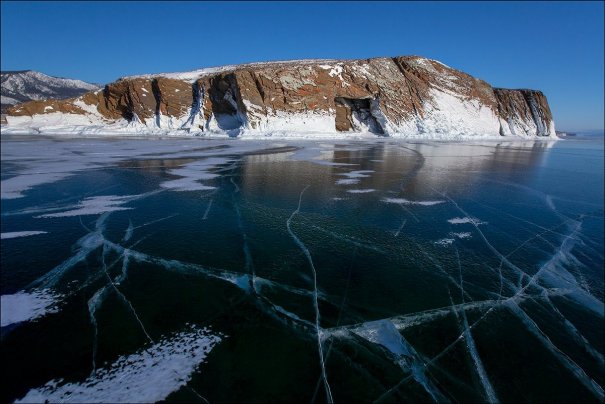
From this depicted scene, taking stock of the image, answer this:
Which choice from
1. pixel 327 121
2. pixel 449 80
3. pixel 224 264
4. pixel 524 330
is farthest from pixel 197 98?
pixel 524 330

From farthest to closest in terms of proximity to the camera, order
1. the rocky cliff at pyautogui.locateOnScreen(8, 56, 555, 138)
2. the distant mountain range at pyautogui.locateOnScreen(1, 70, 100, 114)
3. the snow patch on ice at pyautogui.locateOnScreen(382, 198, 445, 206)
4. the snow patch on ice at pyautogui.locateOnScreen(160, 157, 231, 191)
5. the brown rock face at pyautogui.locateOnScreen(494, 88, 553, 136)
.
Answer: the distant mountain range at pyautogui.locateOnScreen(1, 70, 100, 114), the brown rock face at pyautogui.locateOnScreen(494, 88, 553, 136), the rocky cliff at pyautogui.locateOnScreen(8, 56, 555, 138), the snow patch on ice at pyautogui.locateOnScreen(160, 157, 231, 191), the snow patch on ice at pyautogui.locateOnScreen(382, 198, 445, 206)

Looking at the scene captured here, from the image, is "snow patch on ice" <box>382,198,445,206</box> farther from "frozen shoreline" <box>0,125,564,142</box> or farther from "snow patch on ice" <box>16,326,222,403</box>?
"frozen shoreline" <box>0,125,564,142</box>

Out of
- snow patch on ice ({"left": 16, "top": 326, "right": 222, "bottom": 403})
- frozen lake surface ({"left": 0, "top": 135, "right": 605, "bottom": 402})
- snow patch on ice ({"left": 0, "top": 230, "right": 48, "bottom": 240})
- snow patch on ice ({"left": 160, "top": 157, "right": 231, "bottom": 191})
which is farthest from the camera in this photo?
snow patch on ice ({"left": 160, "top": 157, "right": 231, "bottom": 191})

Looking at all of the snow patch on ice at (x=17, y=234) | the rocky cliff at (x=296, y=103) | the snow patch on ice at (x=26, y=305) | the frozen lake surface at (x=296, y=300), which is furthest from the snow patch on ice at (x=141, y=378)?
the rocky cliff at (x=296, y=103)

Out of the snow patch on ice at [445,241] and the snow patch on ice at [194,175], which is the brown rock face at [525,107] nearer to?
the snow patch on ice at [194,175]

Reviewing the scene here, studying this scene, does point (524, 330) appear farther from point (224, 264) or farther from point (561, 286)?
point (224, 264)

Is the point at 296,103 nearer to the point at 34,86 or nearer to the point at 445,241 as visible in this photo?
the point at 445,241

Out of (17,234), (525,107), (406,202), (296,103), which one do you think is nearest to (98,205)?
(17,234)

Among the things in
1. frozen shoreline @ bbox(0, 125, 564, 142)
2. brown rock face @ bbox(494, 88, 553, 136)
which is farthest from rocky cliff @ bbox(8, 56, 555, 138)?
brown rock face @ bbox(494, 88, 553, 136)
